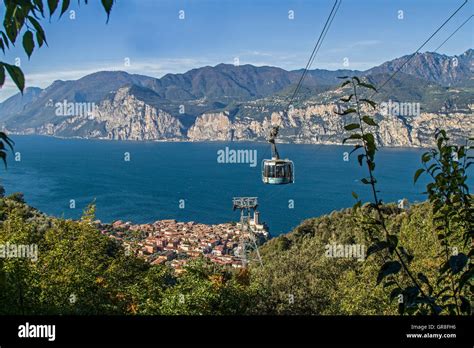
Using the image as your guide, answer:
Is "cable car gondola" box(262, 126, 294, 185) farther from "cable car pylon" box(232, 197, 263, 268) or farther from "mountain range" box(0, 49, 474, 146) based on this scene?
"mountain range" box(0, 49, 474, 146)

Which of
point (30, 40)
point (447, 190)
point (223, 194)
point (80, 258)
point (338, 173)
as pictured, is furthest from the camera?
point (338, 173)

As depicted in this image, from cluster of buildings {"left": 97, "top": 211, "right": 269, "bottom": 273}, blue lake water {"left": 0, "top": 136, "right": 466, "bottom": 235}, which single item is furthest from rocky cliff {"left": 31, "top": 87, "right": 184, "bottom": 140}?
cluster of buildings {"left": 97, "top": 211, "right": 269, "bottom": 273}

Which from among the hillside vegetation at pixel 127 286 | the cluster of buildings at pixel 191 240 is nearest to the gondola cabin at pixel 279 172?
the hillside vegetation at pixel 127 286

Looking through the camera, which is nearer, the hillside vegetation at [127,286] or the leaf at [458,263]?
the leaf at [458,263]

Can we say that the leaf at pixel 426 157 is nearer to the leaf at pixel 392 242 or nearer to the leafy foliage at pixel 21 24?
the leaf at pixel 392 242

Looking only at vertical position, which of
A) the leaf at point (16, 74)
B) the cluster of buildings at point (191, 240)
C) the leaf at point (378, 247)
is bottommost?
the cluster of buildings at point (191, 240)

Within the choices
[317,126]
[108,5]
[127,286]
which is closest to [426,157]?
[108,5]

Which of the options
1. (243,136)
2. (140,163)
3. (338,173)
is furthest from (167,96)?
(338,173)

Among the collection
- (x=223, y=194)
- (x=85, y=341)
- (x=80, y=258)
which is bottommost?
(x=223, y=194)

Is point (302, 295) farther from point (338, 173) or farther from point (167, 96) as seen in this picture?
point (167, 96)
